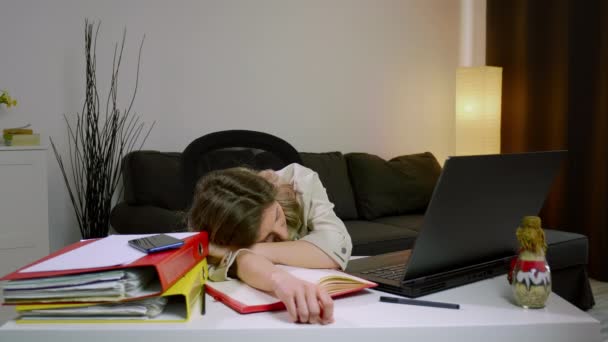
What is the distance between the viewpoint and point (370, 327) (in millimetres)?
832

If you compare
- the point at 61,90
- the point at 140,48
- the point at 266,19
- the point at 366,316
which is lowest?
the point at 366,316

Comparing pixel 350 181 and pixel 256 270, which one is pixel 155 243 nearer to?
pixel 256 270

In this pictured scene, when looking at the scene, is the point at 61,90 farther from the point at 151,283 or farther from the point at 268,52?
the point at 151,283

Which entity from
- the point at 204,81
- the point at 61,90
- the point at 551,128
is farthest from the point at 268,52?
the point at 551,128

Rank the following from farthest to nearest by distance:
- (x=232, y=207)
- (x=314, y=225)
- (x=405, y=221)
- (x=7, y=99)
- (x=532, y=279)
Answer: (x=405, y=221) → (x=7, y=99) → (x=314, y=225) → (x=232, y=207) → (x=532, y=279)


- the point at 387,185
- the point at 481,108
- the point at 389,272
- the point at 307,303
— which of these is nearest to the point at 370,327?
the point at 307,303

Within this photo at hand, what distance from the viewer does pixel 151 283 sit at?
876 mm

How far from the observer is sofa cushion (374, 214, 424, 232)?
126 inches

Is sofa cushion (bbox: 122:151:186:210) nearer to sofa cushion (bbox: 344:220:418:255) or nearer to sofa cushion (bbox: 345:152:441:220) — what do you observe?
sofa cushion (bbox: 344:220:418:255)

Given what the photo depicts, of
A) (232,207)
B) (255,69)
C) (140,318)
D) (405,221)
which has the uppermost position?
(255,69)

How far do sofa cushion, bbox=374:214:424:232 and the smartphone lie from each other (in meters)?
2.34

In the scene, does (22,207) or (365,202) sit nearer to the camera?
(22,207)

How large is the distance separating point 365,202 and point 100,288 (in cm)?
281

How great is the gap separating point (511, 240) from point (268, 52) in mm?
2700
